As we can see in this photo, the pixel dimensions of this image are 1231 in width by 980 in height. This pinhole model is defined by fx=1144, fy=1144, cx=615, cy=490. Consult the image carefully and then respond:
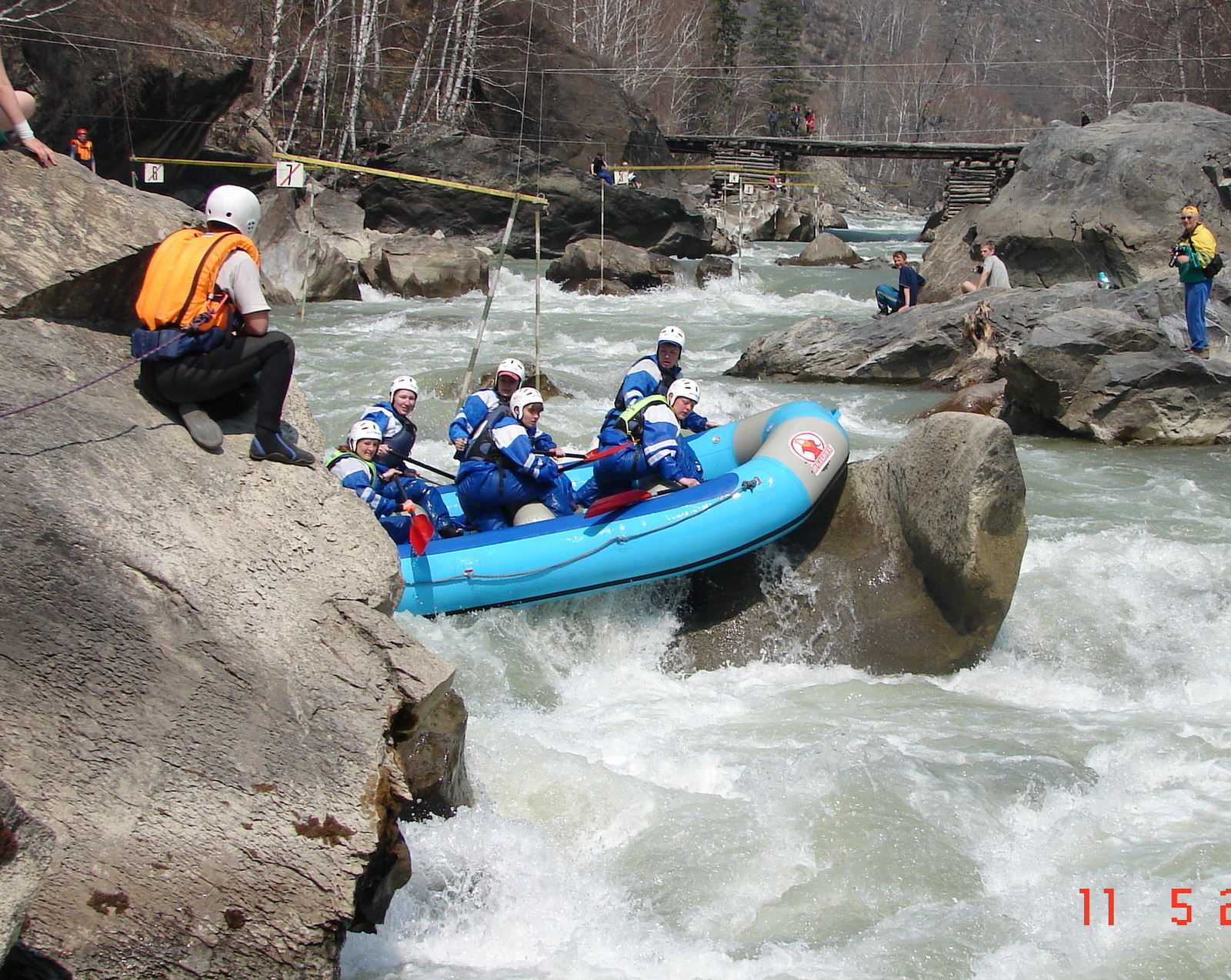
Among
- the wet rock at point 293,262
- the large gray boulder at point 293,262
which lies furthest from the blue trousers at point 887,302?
the wet rock at point 293,262

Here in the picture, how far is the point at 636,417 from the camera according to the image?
6223mm

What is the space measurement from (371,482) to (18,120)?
2.53 meters

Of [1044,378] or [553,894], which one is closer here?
[553,894]

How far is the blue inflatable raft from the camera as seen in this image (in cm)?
569

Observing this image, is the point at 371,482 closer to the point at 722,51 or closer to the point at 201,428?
the point at 201,428

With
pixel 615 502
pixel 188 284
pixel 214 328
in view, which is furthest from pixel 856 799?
pixel 188 284

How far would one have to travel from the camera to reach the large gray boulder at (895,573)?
5520 mm

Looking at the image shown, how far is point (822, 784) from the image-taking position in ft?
14.3

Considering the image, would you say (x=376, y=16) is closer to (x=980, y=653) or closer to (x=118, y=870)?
(x=980, y=653)

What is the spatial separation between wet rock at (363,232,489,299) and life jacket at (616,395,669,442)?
13.4 metres

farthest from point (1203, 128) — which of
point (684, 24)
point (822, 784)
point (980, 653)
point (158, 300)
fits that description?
point (684, 24)

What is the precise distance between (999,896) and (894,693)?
180 centimetres

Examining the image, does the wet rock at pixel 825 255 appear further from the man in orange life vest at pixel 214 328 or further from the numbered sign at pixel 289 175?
the man in orange life vest at pixel 214 328

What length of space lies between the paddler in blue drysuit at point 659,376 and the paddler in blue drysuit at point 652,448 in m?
0.45
